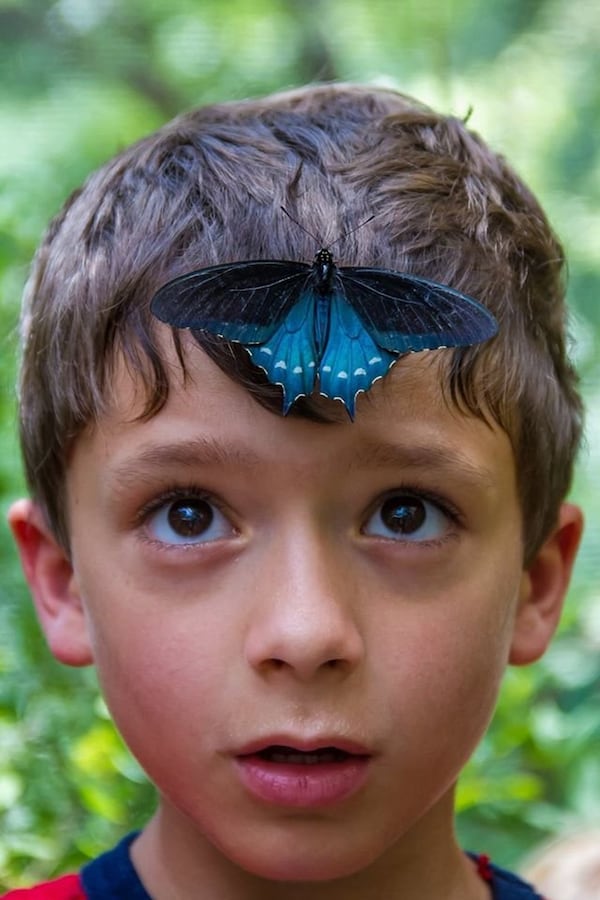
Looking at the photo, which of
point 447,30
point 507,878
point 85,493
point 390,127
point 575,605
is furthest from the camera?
point 447,30

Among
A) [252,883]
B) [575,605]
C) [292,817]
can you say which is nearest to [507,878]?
[252,883]

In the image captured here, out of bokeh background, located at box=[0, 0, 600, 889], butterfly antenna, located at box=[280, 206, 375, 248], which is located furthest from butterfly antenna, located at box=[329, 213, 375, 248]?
bokeh background, located at box=[0, 0, 600, 889]

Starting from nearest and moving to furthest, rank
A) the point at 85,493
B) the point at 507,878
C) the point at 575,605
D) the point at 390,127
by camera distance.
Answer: the point at 85,493, the point at 390,127, the point at 507,878, the point at 575,605

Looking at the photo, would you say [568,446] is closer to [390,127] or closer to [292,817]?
[390,127]

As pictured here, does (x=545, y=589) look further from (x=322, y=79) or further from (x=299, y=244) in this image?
(x=322, y=79)

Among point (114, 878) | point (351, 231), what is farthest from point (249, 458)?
point (114, 878)

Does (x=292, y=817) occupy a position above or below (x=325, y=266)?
below
